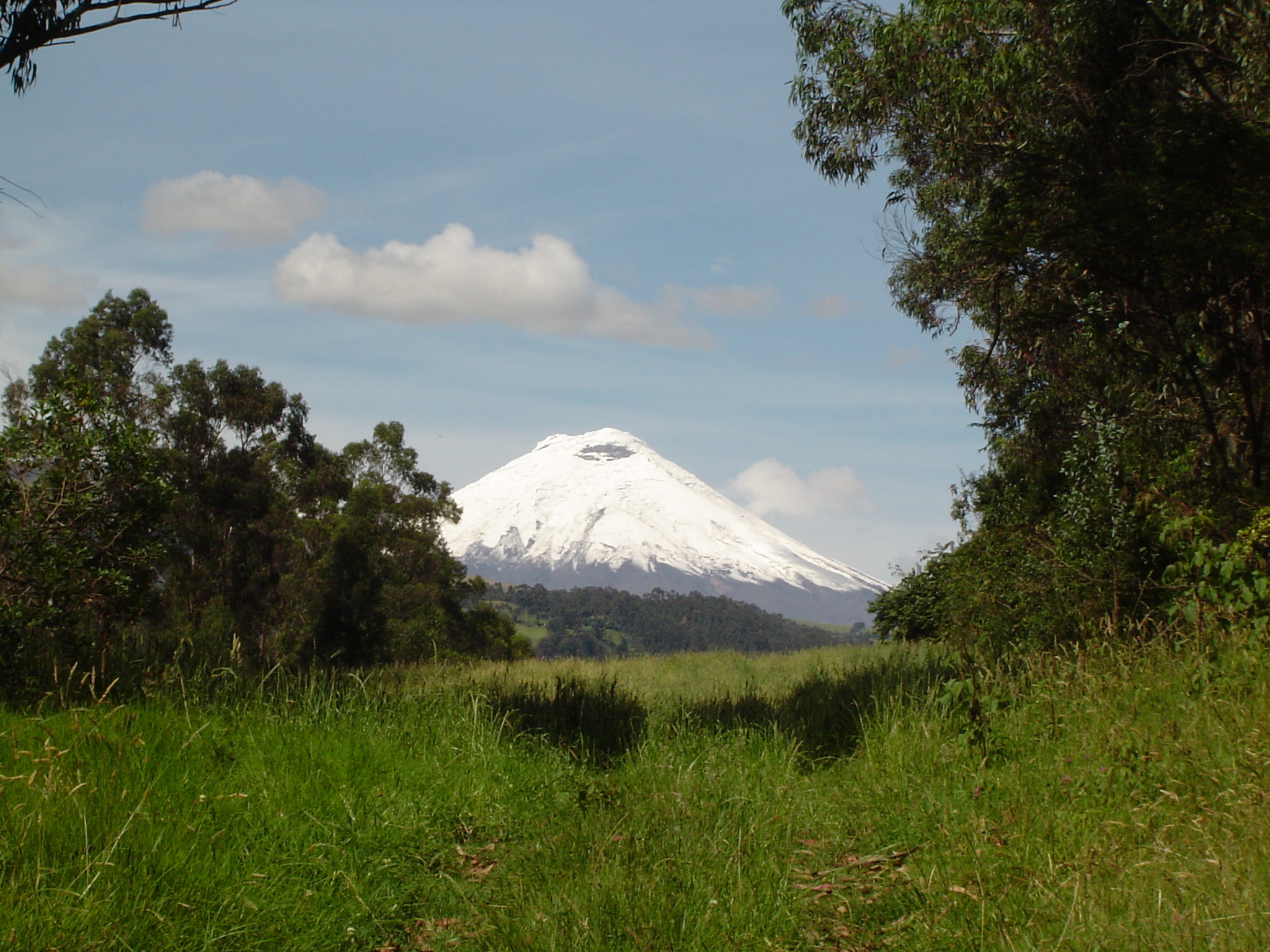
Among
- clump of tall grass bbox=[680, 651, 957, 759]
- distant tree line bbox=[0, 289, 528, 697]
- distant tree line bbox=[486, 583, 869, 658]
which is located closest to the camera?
clump of tall grass bbox=[680, 651, 957, 759]

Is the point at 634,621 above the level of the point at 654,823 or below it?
below

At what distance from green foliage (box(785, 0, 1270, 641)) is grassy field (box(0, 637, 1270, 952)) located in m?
→ 2.78

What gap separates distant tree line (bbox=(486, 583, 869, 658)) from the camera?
112 m

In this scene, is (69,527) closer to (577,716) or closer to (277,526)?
(577,716)

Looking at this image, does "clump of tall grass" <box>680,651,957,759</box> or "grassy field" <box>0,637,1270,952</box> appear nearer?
"grassy field" <box>0,637,1270,952</box>

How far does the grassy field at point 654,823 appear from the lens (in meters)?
3.40

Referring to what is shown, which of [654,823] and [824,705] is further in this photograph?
[824,705]

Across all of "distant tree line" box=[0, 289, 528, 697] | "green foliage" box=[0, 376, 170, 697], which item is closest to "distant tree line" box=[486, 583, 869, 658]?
"distant tree line" box=[0, 289, 528, 697]

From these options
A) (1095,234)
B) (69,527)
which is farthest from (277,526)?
(1095,234)

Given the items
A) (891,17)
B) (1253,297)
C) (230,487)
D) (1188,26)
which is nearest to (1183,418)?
(1253,297)

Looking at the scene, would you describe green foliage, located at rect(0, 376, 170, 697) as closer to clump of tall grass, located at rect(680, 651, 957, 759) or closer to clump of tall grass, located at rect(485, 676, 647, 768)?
clump of tall grass, located at rect(485, 676, 647, 768)

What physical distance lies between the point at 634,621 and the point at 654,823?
121835 millimetres

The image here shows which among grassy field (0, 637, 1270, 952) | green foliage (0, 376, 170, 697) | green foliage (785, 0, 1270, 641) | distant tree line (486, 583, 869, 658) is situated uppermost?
green foliage (785, 0, 1270, 641)

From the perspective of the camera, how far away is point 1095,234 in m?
8.41
